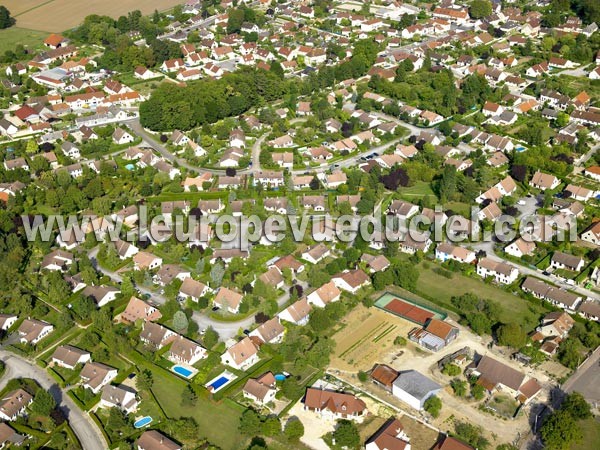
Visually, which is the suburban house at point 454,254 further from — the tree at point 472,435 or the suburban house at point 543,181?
the tree at point 472,435

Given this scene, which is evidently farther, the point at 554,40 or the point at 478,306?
the point at 554,40

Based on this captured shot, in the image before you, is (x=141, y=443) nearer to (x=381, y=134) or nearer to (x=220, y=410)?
(x=220, y=410)

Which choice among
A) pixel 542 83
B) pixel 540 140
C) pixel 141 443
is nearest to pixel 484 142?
pixel 540 140

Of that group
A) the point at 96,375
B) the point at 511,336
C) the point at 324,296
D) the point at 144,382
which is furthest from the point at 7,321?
the point at 511,336

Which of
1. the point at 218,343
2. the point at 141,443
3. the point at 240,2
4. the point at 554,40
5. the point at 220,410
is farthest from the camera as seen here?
the point at 240,2

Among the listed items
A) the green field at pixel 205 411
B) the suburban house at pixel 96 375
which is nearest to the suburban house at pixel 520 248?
the green field at pixel 205 411

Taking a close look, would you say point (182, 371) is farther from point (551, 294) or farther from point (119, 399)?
point (551, 294)
